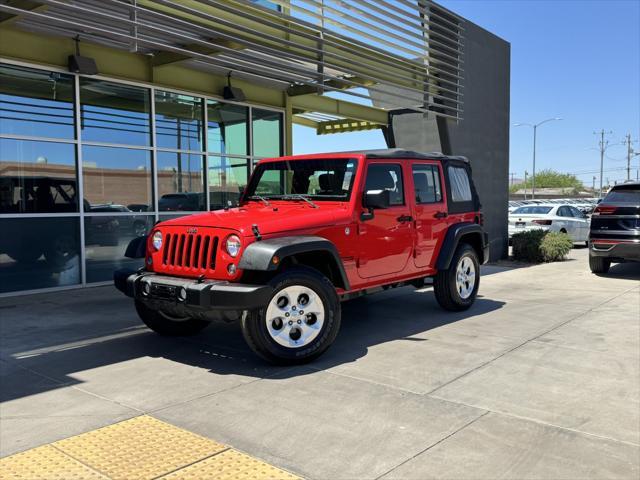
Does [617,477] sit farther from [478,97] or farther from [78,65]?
[478,97]

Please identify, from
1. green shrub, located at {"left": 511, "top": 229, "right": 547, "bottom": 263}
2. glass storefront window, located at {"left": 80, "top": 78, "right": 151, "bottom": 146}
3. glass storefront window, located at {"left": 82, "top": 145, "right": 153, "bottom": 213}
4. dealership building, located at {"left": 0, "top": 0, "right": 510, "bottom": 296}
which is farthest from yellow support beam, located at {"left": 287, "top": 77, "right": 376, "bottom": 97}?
green shrub, located at {"left": 511, "top": 229, "right": 547, "bottom": 263}

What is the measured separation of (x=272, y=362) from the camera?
493 cm

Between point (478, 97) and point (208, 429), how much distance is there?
12.0m

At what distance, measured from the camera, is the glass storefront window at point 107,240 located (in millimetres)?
9219

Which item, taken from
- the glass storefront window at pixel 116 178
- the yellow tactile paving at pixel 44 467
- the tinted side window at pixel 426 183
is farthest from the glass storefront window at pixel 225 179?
the yellow tactile paving at pixel 44 467

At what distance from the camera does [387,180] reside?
249 inches

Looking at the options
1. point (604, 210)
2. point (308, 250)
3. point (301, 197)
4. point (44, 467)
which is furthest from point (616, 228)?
point (44, 467)

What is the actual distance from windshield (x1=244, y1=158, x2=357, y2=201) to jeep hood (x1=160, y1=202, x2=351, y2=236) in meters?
0.20

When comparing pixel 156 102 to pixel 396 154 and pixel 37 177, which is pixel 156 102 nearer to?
pixel 37 177

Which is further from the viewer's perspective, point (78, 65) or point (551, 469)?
point (78, 65)

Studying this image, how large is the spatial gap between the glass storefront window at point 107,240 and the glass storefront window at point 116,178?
189 millimetres

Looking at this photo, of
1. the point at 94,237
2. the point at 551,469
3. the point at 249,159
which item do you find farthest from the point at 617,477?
the point at 249,159

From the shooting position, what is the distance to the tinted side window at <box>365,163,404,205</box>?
609cm

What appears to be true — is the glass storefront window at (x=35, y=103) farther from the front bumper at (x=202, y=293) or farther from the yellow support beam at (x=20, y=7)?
the front bumper at (x=202, y=293)
